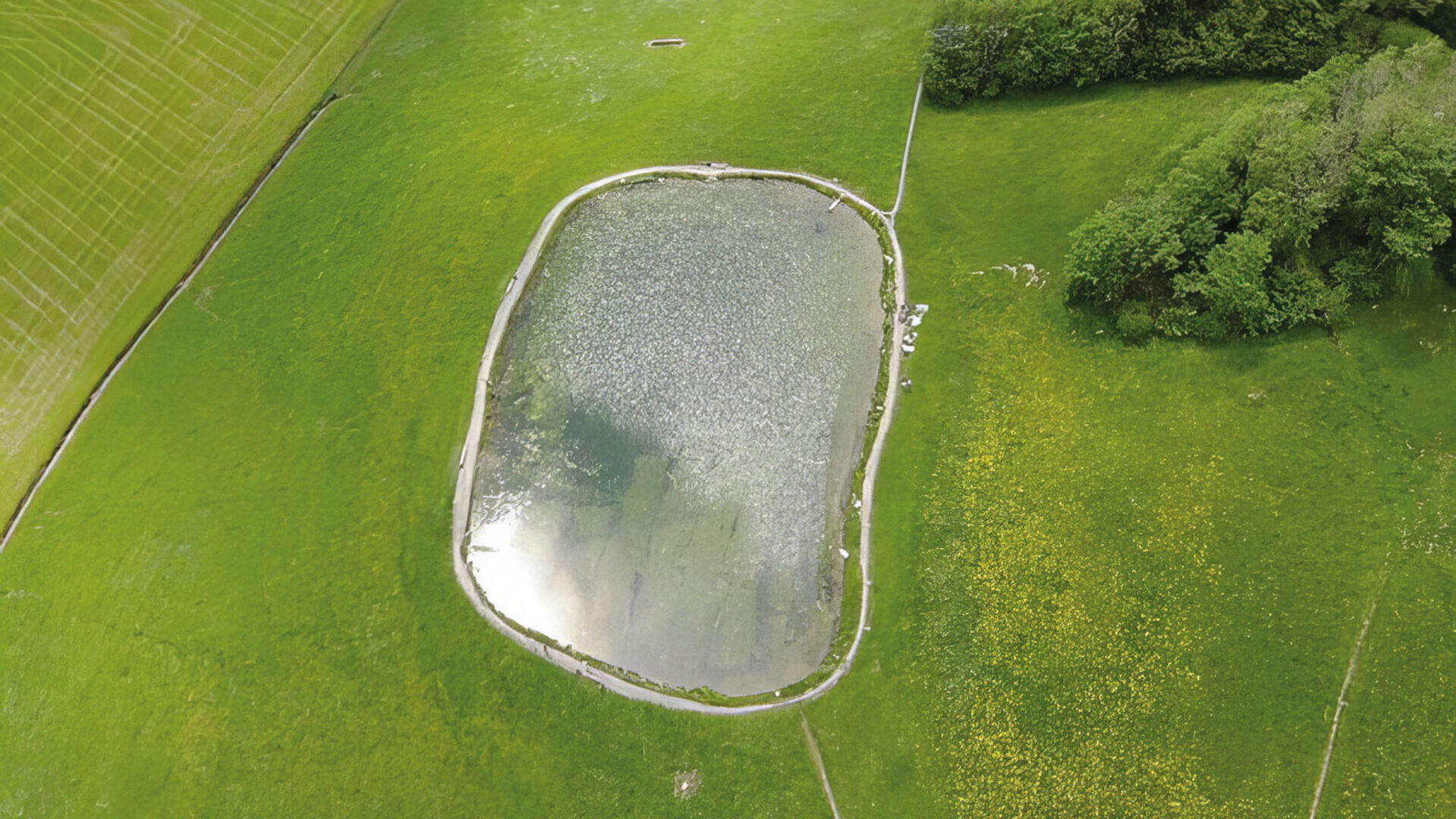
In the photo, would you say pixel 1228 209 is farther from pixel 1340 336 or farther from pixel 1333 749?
pixel 1333 749

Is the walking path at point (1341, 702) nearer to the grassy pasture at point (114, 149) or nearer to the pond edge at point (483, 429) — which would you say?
the pond edge at point (483, 429)

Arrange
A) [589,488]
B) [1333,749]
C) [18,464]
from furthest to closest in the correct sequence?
[18,464] → [589,488] → [1333,749]

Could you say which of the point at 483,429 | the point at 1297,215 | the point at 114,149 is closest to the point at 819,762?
the point at 483,429

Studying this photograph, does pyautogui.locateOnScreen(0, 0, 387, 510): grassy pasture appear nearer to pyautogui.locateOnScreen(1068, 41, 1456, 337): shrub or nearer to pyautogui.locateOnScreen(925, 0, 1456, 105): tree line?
pyautogui.locateOnScreen(925, 0, 1456, 105): tree line

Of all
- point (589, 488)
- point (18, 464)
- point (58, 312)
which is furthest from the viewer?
point (58, 312)

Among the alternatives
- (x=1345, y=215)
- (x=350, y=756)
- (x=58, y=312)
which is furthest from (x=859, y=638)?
(x=58, y=312)

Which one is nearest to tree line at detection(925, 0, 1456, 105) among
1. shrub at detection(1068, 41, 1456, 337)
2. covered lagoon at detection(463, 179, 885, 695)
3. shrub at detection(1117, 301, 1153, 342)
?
shrub at detection(1068, 41, 1456, 337)
